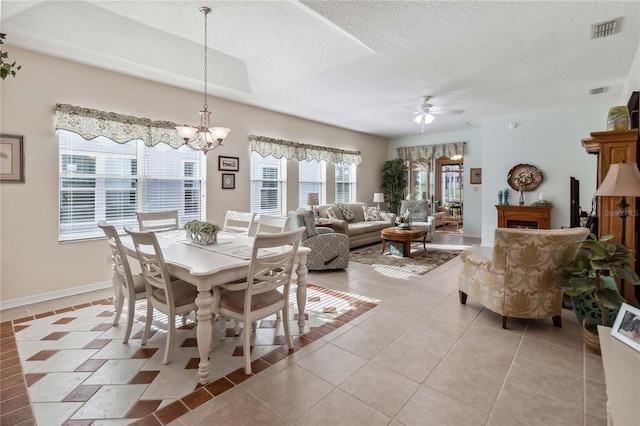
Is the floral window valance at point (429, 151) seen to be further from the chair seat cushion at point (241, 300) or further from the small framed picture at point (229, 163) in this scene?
→ the chair seat cushion at point (241, 300)

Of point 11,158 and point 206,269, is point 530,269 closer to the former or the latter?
point 206,269

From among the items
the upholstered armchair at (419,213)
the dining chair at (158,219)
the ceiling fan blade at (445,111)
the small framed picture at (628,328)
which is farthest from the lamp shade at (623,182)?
the upholstered armchair at (419,213)

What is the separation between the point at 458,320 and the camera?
3.02m

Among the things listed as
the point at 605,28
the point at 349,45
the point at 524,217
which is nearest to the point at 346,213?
the point at 524,217

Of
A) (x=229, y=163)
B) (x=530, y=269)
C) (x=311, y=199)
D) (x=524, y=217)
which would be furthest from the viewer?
(x=311, y=199)

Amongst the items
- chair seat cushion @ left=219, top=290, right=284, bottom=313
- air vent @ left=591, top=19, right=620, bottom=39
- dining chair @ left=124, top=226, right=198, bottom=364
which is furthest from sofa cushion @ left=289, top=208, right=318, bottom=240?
air vent @ left=591, top=19, right=620, bottom=39

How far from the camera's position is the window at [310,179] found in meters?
7.00

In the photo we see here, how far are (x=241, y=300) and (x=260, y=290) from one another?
183mm

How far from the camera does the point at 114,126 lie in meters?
4.02

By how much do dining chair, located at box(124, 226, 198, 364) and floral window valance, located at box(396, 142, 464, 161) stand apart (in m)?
7.67

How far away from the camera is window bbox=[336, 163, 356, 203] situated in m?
8.02

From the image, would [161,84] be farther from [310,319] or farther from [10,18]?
[310,319]

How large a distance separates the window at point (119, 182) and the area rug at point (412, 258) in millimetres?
3035

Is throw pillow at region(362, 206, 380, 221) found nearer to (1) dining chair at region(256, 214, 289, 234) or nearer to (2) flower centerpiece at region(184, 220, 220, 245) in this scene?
(1) dining chair at region(256, 214, 289, 234)
